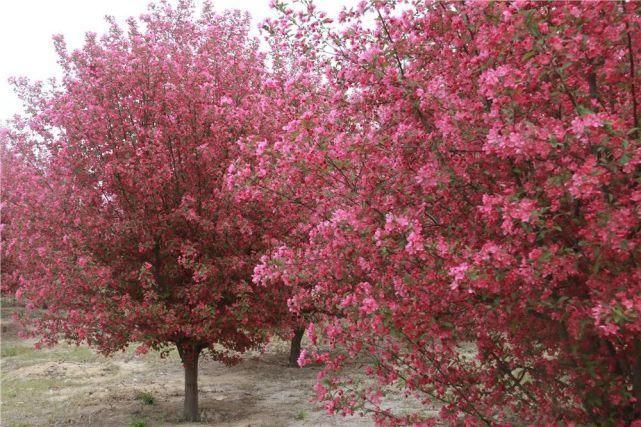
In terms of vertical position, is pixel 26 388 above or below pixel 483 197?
below

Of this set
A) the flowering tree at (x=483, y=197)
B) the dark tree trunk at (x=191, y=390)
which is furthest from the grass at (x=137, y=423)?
the flowering tree at (x=483, y=197)

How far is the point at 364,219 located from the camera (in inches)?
188

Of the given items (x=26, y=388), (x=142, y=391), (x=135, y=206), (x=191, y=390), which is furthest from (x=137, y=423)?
(x=26, y=388)

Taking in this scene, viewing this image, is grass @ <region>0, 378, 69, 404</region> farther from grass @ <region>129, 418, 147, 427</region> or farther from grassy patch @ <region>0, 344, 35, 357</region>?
grassy patch @ <region>0, 344, 35, 357</region>

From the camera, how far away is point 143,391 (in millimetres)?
14328

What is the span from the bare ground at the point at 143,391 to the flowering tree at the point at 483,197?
234 inches

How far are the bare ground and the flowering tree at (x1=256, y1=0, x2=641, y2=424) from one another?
19.5 ft

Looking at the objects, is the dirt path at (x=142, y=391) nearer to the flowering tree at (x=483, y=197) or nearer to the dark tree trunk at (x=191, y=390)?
the dark tree trunk at (x=191, y=390)

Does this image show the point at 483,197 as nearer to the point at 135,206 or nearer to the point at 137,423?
the point at 135,206

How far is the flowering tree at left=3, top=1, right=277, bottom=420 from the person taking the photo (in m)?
9.07

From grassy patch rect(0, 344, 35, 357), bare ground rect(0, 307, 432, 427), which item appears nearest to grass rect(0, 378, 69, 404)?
bare ground rect(0, 307, 432, 427)

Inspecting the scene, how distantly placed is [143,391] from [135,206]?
22.2 feet

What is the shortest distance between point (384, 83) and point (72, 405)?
11546 mm

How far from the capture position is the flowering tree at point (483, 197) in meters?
3.70
